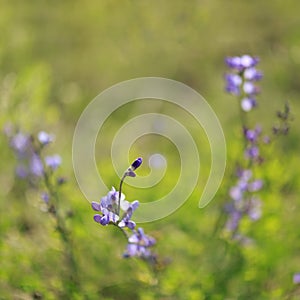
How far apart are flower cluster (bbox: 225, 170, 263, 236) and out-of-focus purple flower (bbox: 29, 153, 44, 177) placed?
0.82 meters

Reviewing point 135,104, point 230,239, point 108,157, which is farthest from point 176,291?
point 135,104

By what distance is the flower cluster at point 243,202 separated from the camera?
251cm

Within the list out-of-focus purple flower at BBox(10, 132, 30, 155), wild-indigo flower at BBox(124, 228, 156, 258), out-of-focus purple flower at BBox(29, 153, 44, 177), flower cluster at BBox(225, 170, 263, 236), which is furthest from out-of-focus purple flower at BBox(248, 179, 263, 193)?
out-of-focus purple flower at BBox(10, 132, 30, 155)

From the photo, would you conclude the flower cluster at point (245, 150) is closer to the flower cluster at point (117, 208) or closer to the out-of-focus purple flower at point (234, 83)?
the out-of-focus purple flower at point (234, 83)

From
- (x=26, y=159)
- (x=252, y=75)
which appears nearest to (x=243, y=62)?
(x=252, y=75)

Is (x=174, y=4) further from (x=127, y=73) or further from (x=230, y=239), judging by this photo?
(x=230, y=239)

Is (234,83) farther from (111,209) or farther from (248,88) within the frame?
(111,209)

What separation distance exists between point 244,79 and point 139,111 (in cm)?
211

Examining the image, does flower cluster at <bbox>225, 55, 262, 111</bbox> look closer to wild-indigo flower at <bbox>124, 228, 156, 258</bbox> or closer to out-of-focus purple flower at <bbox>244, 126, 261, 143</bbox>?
out-of-focus purple flower at <bbox>244, 126, 261, 143</bbox>

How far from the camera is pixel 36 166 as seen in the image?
259 centimetres

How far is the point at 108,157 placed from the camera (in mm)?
3879

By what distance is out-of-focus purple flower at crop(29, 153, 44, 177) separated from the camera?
8.20ft

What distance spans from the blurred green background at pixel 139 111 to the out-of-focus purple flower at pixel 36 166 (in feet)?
0.74

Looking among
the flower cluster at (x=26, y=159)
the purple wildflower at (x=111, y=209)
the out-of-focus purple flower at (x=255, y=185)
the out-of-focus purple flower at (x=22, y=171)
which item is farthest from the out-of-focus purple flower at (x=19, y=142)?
the purple wildflower at (x=111, y=209)
